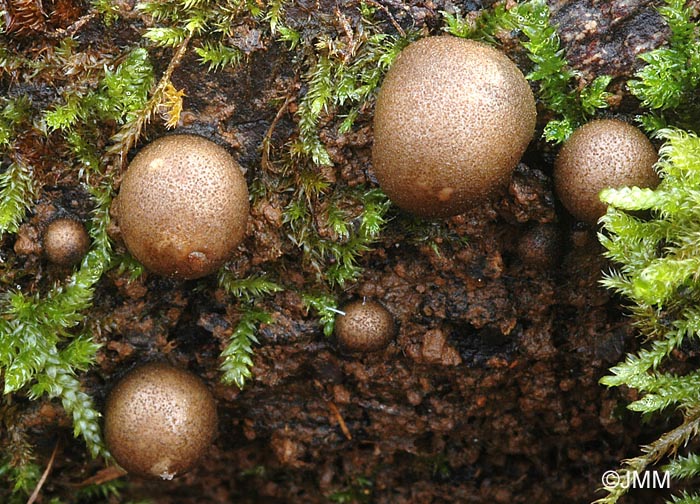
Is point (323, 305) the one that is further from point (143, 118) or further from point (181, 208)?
point (143, 118)

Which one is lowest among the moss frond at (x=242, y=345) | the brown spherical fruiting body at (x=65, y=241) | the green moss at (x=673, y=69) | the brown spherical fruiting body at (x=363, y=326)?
the moss frond at (x=242, y=345)

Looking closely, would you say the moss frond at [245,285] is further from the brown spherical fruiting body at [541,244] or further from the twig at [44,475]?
the twig at [44,475]

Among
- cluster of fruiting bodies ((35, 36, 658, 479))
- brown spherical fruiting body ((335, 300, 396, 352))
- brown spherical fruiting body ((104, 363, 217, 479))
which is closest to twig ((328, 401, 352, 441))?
brown spherical fruiting body ((335, 300, 396, 352))

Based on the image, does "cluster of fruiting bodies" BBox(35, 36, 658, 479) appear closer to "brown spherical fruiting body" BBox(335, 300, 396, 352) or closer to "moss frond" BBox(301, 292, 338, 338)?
"moss frond" BBox(301, 292, 338, 338)

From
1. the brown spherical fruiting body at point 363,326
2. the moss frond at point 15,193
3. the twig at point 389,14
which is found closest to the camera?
the twig at point 389,14

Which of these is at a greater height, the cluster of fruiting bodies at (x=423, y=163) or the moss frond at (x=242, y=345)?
the cluster of fruiting bodies at (x=423, y=163)

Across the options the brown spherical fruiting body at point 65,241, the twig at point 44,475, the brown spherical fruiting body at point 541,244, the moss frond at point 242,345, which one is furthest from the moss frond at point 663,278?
the twig at point 44,475

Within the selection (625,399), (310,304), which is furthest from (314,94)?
(625,399)

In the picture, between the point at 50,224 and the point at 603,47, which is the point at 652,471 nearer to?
the point at 603,47
